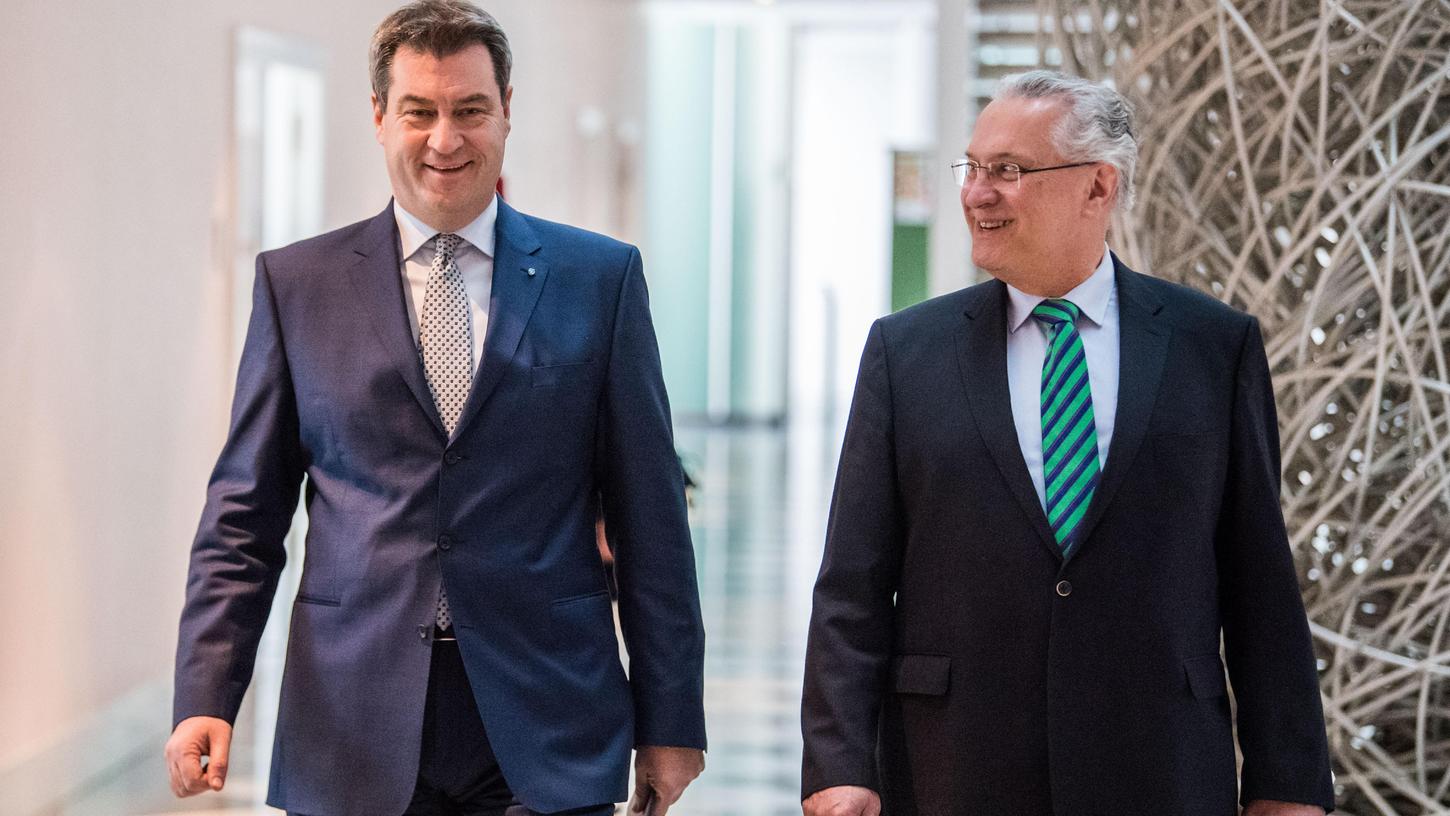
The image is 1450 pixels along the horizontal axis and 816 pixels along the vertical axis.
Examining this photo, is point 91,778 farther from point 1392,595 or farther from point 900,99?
point 900,99

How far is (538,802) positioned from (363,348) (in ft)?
2.02

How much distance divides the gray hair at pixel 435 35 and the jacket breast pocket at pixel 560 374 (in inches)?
14.1

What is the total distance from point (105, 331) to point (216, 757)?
3550 millimetres

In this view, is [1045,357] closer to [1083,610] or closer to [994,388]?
[994,388]

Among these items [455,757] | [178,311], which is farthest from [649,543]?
[178,311]

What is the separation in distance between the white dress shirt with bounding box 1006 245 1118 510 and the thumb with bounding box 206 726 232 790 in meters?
1.06

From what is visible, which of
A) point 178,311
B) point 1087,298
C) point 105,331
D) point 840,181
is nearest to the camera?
point 1087,298

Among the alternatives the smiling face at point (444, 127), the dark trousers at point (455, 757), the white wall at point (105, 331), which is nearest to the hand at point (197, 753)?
the dark trousers at point (455, 757)

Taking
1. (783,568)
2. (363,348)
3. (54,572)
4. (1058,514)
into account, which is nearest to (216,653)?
(363,348)

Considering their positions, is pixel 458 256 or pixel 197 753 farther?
pixel 458 256

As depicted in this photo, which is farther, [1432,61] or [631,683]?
[1432,61]

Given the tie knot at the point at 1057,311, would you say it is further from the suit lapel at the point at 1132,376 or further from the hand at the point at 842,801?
the hand at the point at 842,801

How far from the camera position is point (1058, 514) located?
217cm

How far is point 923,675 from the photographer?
2211 mm
